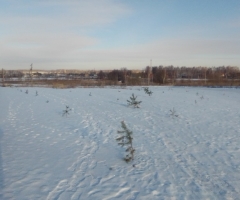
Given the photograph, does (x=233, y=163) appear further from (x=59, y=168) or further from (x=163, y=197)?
(x=59, y=168)

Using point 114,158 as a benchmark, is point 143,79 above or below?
above

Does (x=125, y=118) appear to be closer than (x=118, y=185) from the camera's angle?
No

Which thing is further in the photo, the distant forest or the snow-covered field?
the distant forest

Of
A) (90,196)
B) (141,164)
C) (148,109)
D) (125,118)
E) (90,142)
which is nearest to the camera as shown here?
(90,196)

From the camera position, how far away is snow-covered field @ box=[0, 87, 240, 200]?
15.9 ft

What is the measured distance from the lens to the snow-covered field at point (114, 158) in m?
4.86

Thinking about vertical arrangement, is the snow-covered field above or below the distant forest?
below

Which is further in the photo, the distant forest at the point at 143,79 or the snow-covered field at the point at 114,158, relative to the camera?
the distant forest at the point at 143,79

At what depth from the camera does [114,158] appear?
6.62 metres

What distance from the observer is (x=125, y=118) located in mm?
11359

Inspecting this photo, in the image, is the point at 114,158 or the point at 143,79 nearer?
the point at 114,158

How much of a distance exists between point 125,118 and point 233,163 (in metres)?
5.73

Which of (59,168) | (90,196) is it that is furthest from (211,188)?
(59,168)

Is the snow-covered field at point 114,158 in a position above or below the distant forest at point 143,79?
below
